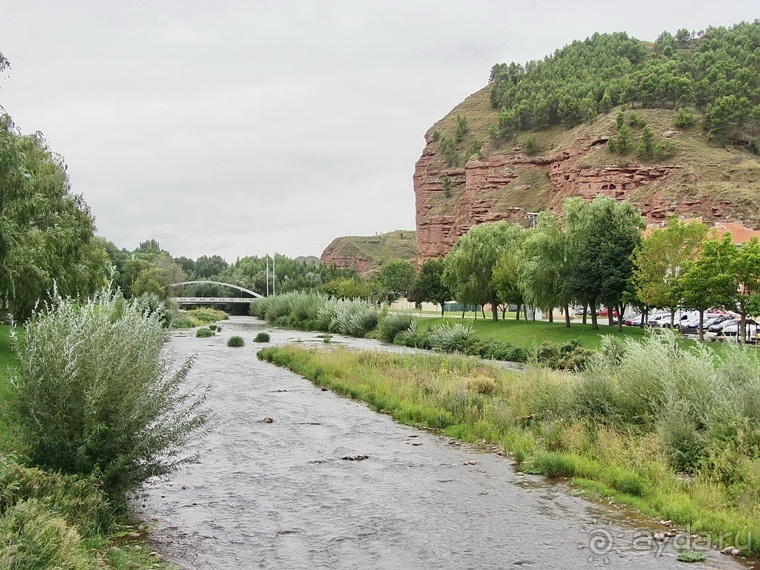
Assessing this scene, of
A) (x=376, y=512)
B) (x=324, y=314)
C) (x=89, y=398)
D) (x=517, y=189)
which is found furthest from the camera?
(x=517, y=189)

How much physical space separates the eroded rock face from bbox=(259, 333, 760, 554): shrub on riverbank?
68.6m

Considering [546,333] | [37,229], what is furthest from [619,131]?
[37,229]

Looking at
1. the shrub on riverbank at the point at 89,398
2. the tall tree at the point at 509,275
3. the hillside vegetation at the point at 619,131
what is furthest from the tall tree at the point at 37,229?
the hillside vegetation at the point at 619,131

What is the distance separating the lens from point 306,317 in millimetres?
81125

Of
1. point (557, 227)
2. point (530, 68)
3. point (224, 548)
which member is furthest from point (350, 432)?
point (530, 68)

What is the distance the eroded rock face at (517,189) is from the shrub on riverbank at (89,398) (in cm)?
7938

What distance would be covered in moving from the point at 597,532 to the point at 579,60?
524 feet


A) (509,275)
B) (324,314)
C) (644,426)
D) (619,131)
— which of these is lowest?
(644,426)

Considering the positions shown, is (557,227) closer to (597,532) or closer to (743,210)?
(597,532)

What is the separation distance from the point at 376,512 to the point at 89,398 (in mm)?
5167

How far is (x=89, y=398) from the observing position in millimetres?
9867

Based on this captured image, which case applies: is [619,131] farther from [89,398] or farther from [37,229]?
[89,398]

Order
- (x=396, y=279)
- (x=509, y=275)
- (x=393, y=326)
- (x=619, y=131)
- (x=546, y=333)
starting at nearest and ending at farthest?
1. (x=546, y=333)
2. (x=393, y=326)
3. (x=509, y=275)
4. (x=619, y=131)
5. (x=396, y=279)

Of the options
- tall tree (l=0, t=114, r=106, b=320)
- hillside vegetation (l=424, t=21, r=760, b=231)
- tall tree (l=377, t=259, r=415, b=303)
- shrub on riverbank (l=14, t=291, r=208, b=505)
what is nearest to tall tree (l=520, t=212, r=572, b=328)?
tall tree (l=0, t=114, r=106, b=320)
